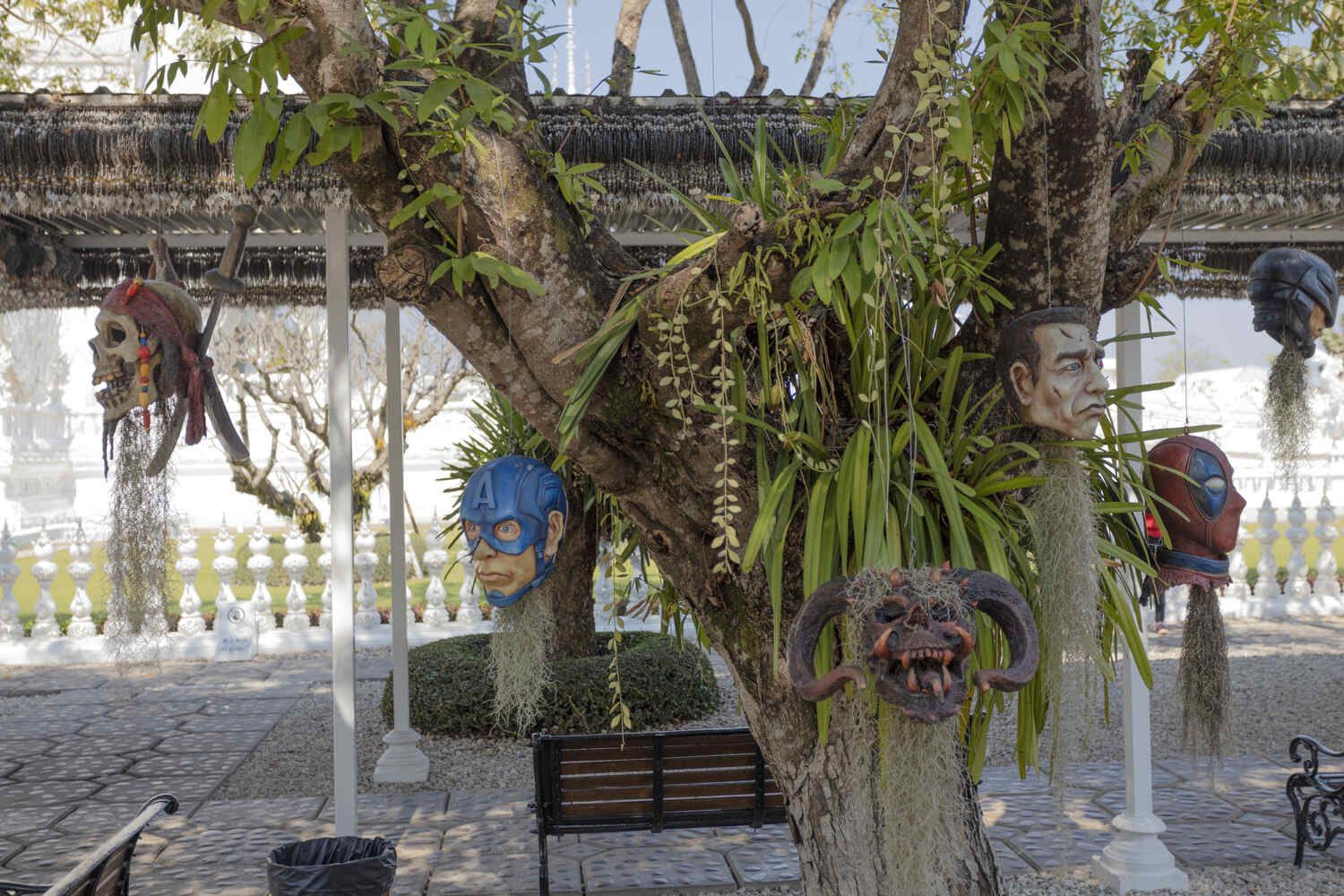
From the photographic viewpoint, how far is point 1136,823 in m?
3.72

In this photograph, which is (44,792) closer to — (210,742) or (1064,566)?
(210,742)

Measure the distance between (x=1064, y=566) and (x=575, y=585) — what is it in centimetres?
Answer: 456

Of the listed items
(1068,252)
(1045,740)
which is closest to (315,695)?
(1045,740)

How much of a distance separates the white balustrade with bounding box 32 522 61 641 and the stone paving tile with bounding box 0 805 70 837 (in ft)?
12.4

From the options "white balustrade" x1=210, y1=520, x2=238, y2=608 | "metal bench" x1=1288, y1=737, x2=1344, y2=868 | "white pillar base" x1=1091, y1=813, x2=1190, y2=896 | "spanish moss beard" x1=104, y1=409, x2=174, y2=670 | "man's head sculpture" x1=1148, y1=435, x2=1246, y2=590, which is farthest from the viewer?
"white balustrade" x1=210, y1=520, x2=238, y2=608

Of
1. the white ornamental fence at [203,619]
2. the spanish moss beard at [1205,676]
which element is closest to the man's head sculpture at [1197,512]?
the spanish moss beard at [1205,676]

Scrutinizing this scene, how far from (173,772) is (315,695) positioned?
1689 millimetres

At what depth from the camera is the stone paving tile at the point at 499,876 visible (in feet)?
12.6

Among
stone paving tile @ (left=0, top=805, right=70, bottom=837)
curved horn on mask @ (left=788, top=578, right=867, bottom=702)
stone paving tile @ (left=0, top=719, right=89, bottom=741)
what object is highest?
curved horn on mask @ (left=788, top=578, right=867, bottom=702)

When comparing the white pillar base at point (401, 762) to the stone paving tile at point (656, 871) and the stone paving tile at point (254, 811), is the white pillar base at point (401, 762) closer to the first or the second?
the stone paving tile at point (254, 811)

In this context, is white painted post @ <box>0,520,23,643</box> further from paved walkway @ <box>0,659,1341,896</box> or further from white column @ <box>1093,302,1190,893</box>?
white column @ <box>1093,302,1190,893</box>

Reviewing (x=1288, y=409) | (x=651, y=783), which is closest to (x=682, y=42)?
(x=1288, y=409)

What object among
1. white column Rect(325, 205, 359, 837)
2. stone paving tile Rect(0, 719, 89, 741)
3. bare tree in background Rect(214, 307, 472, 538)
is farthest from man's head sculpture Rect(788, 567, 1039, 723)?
bare tree in background Rect(214, 307, 472, 538)

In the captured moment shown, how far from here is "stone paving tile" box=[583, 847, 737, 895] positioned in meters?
3.86
